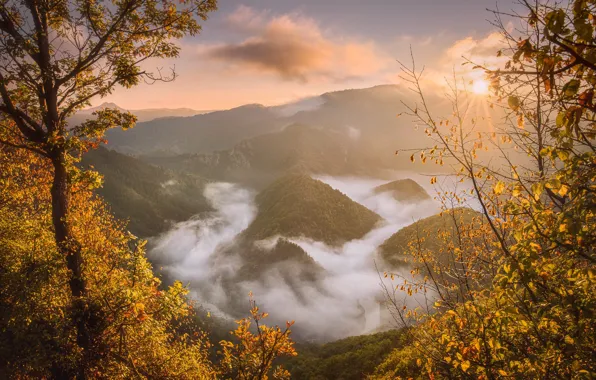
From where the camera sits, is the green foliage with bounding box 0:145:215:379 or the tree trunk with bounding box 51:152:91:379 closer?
the green foliage with bounding box 0:145:215:379

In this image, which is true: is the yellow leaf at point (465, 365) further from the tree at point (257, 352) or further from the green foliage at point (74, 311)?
the green foliage at point (74, 311)

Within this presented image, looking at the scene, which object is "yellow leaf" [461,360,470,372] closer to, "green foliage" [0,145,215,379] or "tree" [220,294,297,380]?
"tree" [220,294,297,380]

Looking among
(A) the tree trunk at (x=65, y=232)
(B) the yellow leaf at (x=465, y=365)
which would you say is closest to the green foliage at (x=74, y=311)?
(A) the tree trunk at (x=65, y=232)

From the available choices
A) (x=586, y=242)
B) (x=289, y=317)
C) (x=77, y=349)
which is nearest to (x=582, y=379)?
(x=586, y=242)

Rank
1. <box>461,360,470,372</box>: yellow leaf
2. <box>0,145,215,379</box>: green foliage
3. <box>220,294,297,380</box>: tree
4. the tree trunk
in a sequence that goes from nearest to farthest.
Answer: <box>461,360,470,372</box>: yellow leaf → <box>220,294,297,380</box>: tree → <box>0,145,215,379</box>: green foliage → the tree trunk

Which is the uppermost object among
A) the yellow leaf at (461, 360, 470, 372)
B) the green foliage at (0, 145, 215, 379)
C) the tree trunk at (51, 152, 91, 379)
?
the tree trunk at (51, 152, 91, 379)

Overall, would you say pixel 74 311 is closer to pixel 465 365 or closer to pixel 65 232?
pixel 65 232

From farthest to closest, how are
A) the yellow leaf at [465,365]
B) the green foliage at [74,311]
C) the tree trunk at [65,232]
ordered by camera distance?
the tree trunk at [65,232], the green foliage at [74,311], the yellow leaf at [465,365]

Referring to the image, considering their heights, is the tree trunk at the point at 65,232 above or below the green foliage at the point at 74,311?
above

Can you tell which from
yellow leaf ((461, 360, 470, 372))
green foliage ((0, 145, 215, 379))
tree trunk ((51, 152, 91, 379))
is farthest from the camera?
tree trunk ((51, 152, 91, 379))

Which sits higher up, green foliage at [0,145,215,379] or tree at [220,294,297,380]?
green foliage at [0,145,215,379]

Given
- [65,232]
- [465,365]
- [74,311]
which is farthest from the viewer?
[65,232]

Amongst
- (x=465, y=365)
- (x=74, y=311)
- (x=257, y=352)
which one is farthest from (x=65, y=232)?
(x=465, y=365)

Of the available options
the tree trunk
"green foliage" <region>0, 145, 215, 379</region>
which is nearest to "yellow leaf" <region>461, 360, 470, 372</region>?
"green foliage" <region>0, 145, 215, 379</region>
